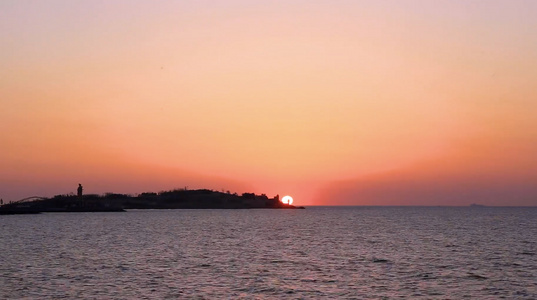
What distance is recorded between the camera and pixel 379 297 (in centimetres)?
4869

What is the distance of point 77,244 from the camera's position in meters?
99.6

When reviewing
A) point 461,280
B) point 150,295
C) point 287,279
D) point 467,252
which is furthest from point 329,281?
Result: point 467,252

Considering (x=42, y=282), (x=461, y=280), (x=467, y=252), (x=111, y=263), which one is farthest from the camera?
(x=467, y=252)

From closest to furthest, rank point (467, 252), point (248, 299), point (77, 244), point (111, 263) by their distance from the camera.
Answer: point (248, 299)
point (111, 263)
point (467, 252)
point (77, 244)

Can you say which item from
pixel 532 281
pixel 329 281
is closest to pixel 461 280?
pixel 532 281

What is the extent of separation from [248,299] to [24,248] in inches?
2172

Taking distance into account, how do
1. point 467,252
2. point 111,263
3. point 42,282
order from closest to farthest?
point 42,282 < point 111,263 < point 467,252

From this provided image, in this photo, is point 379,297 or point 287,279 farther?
point 287,279

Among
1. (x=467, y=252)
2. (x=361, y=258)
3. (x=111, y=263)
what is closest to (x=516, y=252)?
(x=467, y=252)

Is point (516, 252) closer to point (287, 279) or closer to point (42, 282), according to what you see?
point (287, 279)

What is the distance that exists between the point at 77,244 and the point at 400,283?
6007cm

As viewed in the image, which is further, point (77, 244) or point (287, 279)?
point (77, 244)

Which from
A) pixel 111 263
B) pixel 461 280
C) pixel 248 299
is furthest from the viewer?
pixel 111 263

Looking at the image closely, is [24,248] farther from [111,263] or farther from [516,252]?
[516,252]
